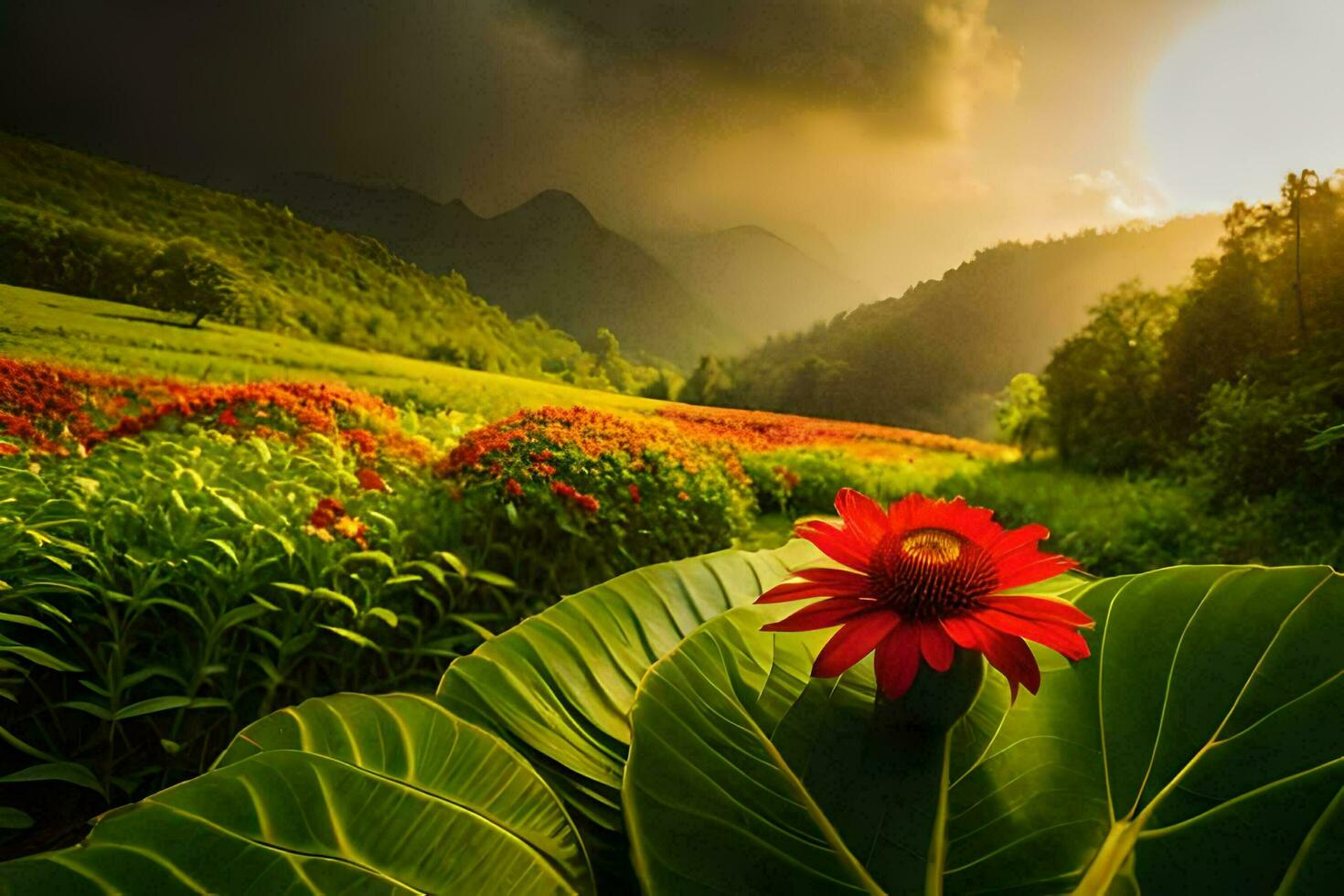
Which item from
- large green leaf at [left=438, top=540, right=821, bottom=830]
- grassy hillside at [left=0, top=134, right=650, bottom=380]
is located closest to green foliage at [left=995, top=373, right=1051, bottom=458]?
grassy hillside at [left=0, top=134, right=650, bottom=380]

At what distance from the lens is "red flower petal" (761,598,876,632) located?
321 mm

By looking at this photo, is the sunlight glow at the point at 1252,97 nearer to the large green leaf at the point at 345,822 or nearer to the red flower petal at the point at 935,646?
the red flower petal at the point at 935,646

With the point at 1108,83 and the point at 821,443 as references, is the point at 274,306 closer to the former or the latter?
the point at 821,443

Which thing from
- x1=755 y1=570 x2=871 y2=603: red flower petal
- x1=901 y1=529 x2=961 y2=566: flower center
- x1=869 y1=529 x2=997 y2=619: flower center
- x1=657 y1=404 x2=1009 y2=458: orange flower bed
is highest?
x1=657 y1=404 x2=1009 y2=458: orange flower bed

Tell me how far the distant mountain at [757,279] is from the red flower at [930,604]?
186 cm

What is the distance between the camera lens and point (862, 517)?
40cm

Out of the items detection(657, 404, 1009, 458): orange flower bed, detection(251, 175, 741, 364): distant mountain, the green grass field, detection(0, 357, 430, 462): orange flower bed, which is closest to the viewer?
detection(0, 357, 430, 462): orange flower bed

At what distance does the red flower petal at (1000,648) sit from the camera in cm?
30

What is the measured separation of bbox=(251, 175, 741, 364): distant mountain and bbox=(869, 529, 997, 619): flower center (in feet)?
5.81

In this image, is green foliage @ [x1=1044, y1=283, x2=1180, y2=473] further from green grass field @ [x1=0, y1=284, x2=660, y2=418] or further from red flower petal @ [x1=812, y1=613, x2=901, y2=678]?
red flower petal @ [x1=812, y1=613, x2=901, y2=678]

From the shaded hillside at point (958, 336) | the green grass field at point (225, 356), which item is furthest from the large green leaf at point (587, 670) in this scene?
the shaded hillside at point (958, 336)

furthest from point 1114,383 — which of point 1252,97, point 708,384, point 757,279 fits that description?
point 708,384

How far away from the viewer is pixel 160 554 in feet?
3.05

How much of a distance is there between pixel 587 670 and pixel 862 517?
7.6 inches
